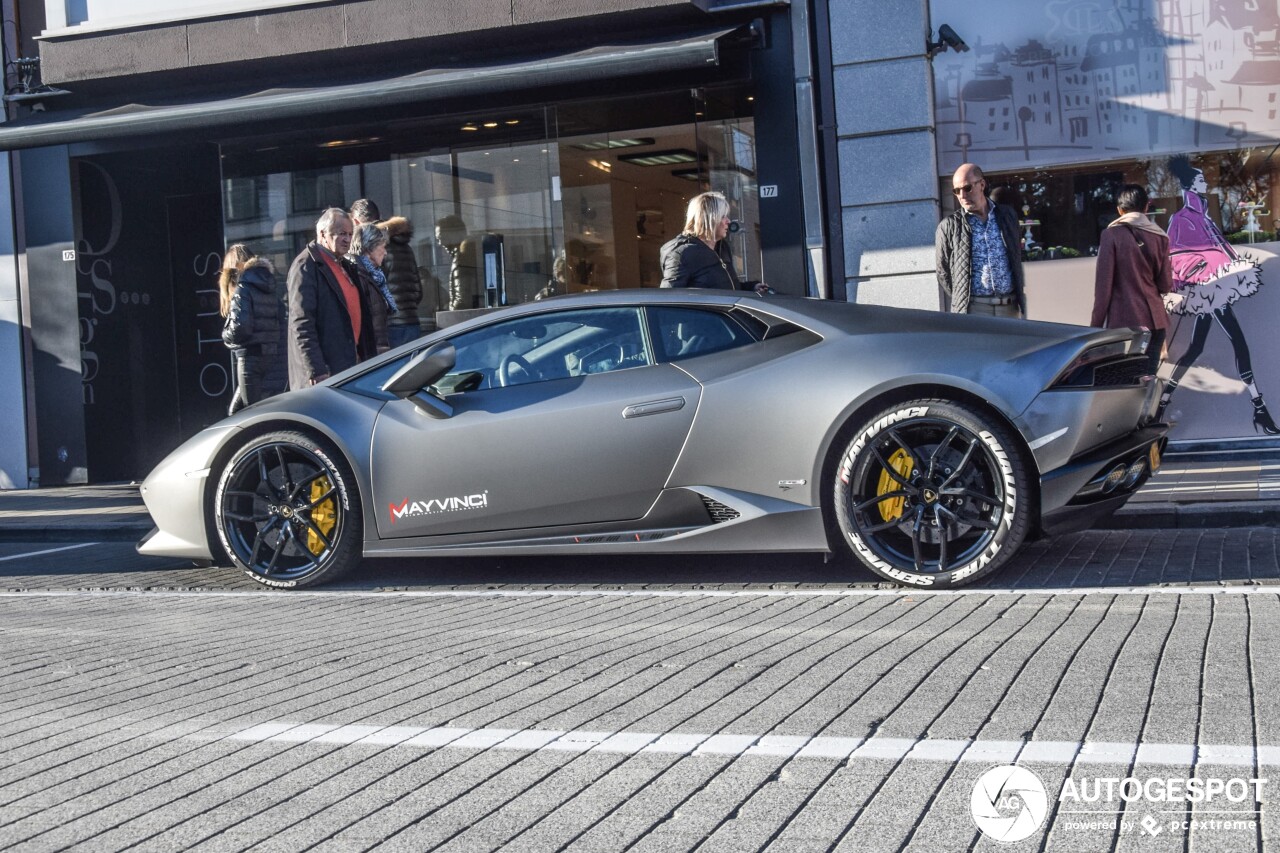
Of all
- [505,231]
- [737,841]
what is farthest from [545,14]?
[737,841]

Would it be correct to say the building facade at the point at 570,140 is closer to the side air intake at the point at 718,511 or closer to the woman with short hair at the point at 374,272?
the woman with short hair at the point at 374,272

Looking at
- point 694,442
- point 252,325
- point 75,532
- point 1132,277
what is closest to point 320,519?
point 694,442

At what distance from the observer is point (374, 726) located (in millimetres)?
3922

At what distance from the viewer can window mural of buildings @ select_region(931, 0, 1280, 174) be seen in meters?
11.0

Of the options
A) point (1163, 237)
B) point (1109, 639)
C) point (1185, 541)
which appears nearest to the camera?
point (1109, 639)

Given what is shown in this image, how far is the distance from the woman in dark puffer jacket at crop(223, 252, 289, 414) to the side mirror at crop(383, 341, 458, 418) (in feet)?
12.5

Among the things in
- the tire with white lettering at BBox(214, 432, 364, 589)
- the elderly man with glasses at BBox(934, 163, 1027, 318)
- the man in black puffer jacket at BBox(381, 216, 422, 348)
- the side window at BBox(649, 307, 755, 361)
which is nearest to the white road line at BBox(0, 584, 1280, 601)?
the tire with white lettering at BBox(214, 432, 364, 589)

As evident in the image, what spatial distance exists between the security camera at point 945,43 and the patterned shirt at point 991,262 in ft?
10.5

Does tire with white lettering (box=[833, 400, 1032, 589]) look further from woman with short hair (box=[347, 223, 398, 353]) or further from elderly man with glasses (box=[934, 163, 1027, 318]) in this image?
woman with short hair (box=[347, 223, 398, 353])

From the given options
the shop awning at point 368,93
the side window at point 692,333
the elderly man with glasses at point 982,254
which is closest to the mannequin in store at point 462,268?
the shop awning at point 368,93

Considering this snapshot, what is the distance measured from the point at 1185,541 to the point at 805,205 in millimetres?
5862

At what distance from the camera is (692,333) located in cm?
644

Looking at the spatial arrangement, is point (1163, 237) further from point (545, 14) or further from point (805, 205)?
point (545, 14)

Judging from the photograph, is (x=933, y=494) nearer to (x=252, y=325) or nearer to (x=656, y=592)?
(x=656, y=592)
